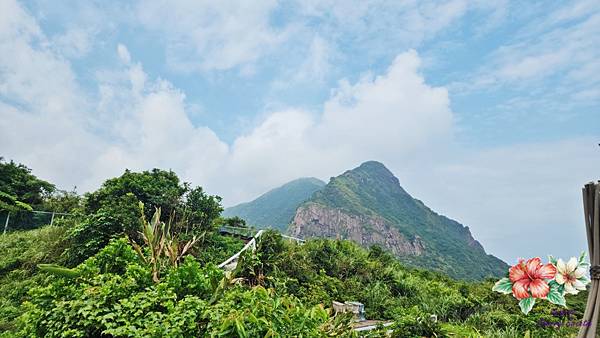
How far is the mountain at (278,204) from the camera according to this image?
9328 centimetres

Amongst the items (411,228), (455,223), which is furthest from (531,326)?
(455,223)

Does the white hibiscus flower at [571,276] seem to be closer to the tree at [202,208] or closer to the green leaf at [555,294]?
the green leaf at [555,294]

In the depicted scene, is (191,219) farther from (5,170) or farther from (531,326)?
(5,170)

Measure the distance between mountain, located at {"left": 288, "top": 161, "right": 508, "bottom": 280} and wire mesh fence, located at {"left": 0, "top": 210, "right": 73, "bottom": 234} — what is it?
34.2 metres

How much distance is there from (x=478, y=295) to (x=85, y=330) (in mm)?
7979

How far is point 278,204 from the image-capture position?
113 m

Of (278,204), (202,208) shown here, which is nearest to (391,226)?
(202,208)

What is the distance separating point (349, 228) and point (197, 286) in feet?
174

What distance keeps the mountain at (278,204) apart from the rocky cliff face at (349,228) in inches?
1006

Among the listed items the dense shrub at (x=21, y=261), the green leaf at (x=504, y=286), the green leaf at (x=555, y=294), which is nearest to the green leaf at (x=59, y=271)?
the green leaf at (x=504, y=286)

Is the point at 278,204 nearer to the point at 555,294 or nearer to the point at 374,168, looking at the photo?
the point at 374,168

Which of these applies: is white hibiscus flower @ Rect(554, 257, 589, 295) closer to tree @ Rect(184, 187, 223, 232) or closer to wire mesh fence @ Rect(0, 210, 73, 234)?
tree @ Rect(184, 187, 223, 232)

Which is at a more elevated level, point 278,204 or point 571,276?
point 278,204

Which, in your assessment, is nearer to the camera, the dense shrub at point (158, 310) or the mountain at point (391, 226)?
the dense shrub at point (158, 310)
